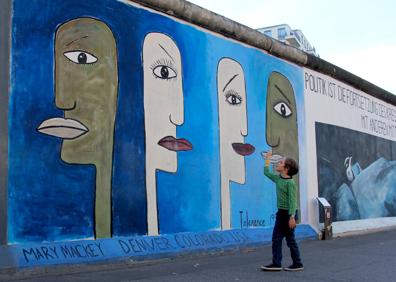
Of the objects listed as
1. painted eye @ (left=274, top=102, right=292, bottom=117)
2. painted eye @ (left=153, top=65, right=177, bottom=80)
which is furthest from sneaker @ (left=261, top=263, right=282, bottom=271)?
painted eye @ (left=274, top=102, right=292, bottom=117)

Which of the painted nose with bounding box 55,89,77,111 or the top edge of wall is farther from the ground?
the top edge of wall

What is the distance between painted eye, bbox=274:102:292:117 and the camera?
11984 millimetres

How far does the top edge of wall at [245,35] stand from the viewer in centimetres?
927

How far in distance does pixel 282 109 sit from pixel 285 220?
16.4 ft

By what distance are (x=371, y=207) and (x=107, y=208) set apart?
1054 centimetres

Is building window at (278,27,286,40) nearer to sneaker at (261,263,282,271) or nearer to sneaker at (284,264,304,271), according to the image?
sneaker at (284,264,304,271)

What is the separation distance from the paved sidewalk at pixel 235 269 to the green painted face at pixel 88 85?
156cm

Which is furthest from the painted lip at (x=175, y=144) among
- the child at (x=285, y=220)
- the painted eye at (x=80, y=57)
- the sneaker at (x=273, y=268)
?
the sneaker at (x=273, y=268)

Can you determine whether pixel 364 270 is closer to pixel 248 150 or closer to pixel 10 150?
pixel 248 150

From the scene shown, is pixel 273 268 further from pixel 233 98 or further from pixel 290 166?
pixel 233 98

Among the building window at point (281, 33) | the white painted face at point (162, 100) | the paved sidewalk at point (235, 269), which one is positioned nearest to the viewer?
the paved sidewalk at point (235, 269)

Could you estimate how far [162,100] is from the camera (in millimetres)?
8938
